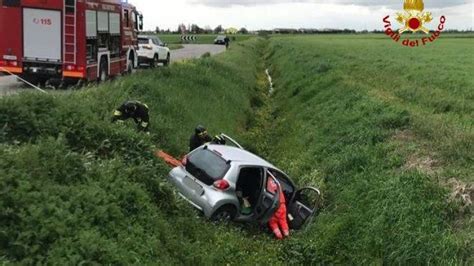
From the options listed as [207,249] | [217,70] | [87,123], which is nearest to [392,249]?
[207,249]

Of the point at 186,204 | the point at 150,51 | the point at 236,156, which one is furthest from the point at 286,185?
the point at 150,51

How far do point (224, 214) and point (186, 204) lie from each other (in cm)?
88

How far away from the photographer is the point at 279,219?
31.3ft

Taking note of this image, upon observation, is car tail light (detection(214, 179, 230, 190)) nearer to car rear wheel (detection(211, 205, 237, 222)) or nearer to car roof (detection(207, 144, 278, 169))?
car rear wheel (detection(211, 205, 237, 222))

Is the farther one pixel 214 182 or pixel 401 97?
pixel 401 97

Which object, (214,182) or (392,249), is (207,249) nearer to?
(214,182)

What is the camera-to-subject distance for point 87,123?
8.80 metres

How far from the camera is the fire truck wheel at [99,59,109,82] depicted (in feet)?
65.4

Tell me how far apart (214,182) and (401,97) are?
386 inches

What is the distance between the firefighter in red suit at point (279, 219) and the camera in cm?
944

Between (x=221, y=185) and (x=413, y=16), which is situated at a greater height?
(x=413, y=16)

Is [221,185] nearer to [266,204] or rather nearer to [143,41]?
[266,204]

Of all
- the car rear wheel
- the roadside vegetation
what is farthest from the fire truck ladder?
the car rear wheel

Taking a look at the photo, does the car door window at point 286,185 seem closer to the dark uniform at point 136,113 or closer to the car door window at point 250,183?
the car door window at point 250,183
